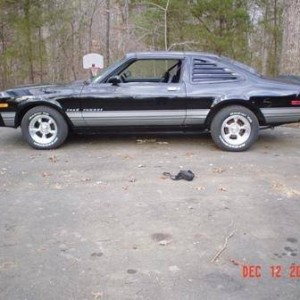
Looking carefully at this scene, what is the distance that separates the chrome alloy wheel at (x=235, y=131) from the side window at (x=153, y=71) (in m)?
1.05

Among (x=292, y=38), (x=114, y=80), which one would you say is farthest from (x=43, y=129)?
(x=292, y=38)

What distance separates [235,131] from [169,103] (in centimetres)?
111

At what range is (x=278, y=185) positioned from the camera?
561 centimetres

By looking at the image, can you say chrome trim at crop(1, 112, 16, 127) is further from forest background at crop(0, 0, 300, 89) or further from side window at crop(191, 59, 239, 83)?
forest background at crop(0, 0, 300, 89)

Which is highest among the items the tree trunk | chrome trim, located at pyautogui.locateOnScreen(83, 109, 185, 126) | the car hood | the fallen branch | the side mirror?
the tree trunk

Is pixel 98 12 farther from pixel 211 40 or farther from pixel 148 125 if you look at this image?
pixel 148 125


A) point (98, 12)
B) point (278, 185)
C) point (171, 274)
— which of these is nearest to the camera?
point (171, 274)

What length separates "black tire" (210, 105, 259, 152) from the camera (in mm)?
7266

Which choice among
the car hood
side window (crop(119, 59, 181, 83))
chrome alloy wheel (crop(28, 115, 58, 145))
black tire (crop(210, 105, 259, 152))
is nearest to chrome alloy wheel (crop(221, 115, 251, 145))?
black tire (crop(210, 105, 259, 152))

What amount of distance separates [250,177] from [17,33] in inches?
431

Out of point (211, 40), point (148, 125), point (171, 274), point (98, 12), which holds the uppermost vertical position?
point (98, 12)

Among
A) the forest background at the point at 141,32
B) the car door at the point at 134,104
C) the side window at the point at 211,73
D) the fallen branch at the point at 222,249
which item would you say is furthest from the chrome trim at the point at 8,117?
the forest background at the point at 141,32

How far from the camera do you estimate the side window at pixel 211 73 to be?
732 centimetres

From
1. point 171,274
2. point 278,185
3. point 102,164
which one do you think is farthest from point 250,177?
point 171,274
